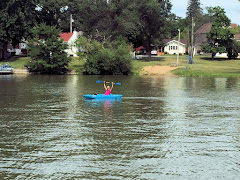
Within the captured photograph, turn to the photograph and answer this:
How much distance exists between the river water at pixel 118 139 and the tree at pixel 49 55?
43255 millimetres

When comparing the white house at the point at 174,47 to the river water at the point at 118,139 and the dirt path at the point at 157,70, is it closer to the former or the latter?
the dirt path at the point at 157,70

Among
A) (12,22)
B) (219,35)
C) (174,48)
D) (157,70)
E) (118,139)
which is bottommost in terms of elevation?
(118,139)

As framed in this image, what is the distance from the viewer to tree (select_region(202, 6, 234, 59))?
97900 millimetres

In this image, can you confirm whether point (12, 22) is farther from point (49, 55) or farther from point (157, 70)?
point (157, 70)

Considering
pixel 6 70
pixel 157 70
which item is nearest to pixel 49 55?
pixel 6 70

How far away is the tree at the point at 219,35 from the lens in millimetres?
97900

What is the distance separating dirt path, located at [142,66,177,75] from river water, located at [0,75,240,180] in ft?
144

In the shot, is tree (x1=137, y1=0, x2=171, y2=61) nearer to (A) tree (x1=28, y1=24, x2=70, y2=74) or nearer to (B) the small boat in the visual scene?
(A) tree (x1=28, y1=24, x2=70, y2=74)

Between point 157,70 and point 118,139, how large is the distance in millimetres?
61112

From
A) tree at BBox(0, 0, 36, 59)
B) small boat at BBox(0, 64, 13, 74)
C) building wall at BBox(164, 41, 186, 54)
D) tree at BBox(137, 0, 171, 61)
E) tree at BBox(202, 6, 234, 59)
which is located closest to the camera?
small boat at BBox(0, 64, 13, 74)

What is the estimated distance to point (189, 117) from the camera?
27047mm

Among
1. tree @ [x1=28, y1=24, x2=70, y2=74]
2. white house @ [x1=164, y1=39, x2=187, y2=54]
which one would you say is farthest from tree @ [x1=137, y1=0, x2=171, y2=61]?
white house @ [x1=164, y1=39, x2=187, y2=54]

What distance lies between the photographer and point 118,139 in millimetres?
19625

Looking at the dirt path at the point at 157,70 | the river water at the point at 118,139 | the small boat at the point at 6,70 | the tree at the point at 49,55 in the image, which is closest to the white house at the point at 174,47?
the dirt path at the point at 157,70
